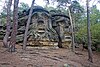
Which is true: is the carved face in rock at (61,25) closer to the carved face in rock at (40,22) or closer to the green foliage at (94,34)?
the carved face in rock at (40,22)

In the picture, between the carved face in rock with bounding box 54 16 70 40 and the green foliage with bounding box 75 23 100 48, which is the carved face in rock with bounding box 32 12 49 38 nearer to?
the carved face in rock with bounding box 54 16 70 40

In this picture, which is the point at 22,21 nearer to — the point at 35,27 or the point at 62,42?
the point at 35,27

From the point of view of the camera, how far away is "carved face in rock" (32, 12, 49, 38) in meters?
22.2

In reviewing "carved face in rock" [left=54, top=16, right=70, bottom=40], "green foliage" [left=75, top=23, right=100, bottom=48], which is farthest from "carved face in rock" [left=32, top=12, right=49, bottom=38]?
"green foliage" [left=75, top=23, right=100, bottom=48]

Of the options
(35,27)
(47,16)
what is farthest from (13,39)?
(47,16)

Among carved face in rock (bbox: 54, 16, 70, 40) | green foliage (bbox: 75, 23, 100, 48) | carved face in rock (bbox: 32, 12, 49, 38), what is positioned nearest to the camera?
green foliage (bbox: 75, 23, 100, 48)

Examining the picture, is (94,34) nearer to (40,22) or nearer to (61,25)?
(61,25)

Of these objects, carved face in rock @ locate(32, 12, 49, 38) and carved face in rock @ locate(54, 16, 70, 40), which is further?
carved face in rock @ locate(54, 16, 70, 40)

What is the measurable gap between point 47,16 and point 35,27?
8.04 ft

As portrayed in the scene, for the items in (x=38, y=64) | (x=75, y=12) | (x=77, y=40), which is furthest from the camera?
(x=75, y=12)

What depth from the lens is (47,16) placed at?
23.7 metres

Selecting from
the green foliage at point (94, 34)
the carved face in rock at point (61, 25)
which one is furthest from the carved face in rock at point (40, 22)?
the green foliage at point (94, 34)

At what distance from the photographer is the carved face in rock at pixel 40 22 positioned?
22198 mm

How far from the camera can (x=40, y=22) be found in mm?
23047
